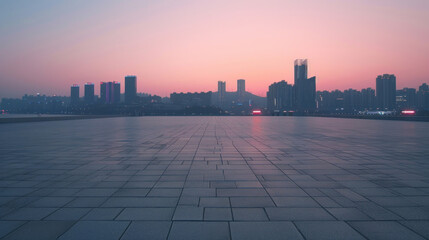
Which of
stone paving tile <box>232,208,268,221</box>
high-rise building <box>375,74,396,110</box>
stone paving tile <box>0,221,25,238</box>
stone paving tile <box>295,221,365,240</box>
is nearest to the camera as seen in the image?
stone paving tile <box>295,221,365,240</box>

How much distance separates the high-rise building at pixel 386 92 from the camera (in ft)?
592

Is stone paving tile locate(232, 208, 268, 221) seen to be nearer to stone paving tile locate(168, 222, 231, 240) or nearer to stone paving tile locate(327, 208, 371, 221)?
stone paving tile locate(168, 222, 231, 240)

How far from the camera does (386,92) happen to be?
184 meters

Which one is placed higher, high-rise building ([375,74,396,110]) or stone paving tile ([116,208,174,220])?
high-rise building ([375,74,396,110])

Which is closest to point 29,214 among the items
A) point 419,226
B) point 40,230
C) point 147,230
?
point 40,230

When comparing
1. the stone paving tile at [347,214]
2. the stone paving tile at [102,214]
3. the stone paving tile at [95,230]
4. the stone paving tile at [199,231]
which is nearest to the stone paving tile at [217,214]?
the stone paving tile at [199,231]

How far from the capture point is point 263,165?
26.2 ft

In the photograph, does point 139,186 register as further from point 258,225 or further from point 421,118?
point 421,118

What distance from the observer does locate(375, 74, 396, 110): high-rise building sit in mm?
180500

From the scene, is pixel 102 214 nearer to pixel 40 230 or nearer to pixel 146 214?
pixel 146 214

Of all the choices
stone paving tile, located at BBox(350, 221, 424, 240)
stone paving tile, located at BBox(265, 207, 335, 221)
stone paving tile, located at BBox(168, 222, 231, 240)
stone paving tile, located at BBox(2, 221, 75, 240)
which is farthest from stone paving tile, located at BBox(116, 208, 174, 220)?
stone paving tile, located at BBox(350, 221, 424, 240)

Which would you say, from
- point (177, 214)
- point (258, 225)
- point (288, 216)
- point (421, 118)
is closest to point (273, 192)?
point (288, 216)

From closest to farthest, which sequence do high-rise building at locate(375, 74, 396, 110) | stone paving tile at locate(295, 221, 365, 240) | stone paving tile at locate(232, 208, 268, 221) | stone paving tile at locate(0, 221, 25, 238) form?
1. stone paving tile at locate(295, 221, 365, 240)
2. stone paving tile at locate(0, 221, 25, 238)
3. stone paving tile at locate(232, 208, 268, 221)
4. high-rise building at locate(375, 74, 396, 110)

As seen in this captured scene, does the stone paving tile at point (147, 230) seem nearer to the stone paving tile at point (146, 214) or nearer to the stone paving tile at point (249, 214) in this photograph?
the stone paving tile at point (146, 214)
